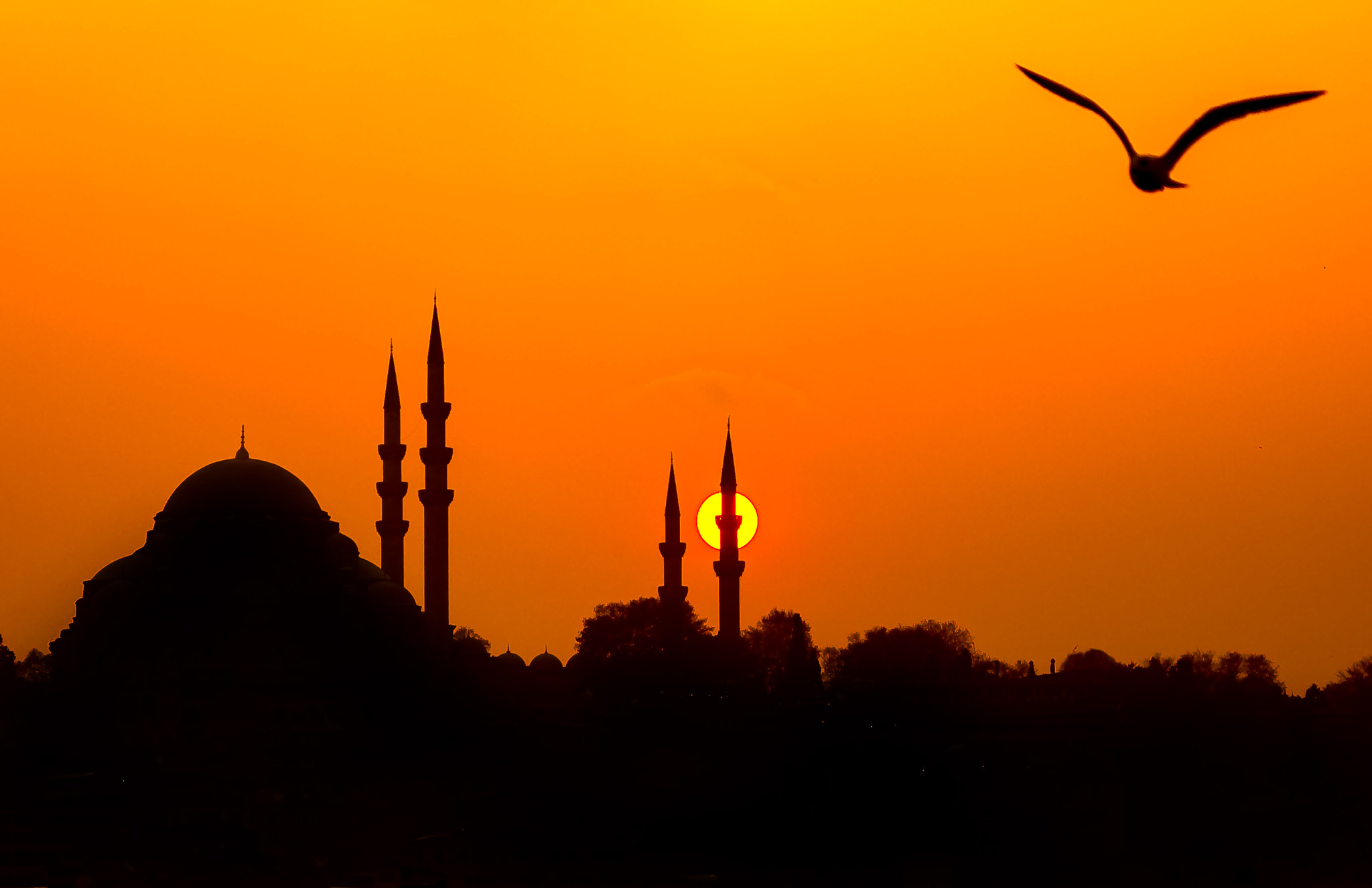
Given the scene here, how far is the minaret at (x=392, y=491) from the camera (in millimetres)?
50750

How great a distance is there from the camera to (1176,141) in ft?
41.7

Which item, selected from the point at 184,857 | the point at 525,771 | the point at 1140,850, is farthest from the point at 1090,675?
the point at 184,857

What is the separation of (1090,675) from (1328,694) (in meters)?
22.5

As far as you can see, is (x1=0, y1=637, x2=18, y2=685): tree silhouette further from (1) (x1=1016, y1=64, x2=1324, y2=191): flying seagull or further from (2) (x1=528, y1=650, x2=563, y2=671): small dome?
(1) (x1=1016, y1=64, x2=1324, y2=191): flying seagull

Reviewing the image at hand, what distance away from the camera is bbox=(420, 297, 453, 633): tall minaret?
48.6 meters

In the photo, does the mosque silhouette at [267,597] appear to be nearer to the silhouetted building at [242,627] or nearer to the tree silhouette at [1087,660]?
the silhouetted building at [242,627]

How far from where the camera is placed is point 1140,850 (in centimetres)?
3691

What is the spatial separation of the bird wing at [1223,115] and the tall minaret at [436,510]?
122 ft

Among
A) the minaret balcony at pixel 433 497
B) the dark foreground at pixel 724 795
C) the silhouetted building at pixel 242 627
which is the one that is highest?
the minaret balcony at pixel 433 497

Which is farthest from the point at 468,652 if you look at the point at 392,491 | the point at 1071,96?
the point at 1071,96

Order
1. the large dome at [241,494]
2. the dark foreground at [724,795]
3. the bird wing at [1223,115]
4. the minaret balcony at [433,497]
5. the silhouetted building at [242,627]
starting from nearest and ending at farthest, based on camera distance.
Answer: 1. the bird wing at [1223,115]
2. the dark foreground at [724,795]
3. the silhouetted building at [242,627]
4. the minaret balcony at [433,497]
5. the large dome at [241,494]

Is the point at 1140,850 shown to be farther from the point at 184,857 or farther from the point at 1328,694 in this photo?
the point at 1328,694

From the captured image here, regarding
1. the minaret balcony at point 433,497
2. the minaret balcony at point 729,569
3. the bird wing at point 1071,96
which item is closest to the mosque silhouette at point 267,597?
the minaret balcony at point 433,497

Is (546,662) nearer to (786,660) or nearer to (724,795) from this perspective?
(786,660)
